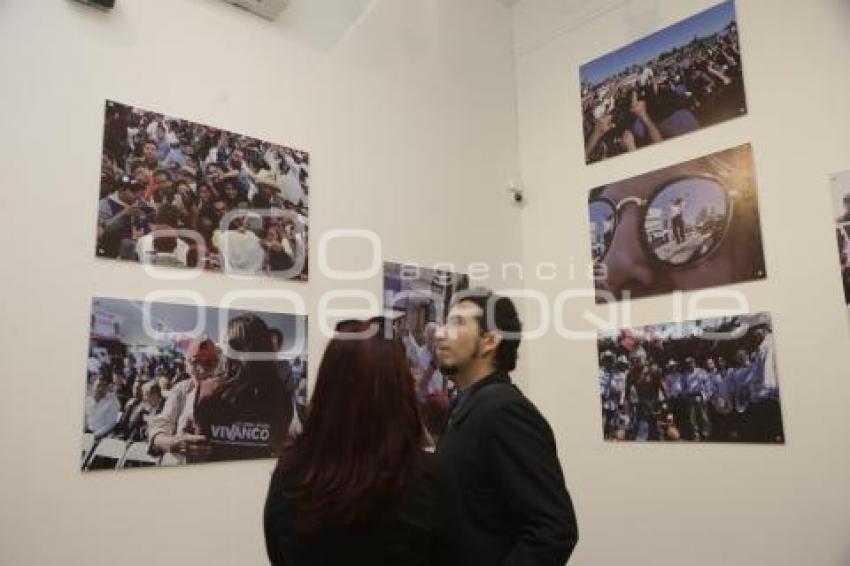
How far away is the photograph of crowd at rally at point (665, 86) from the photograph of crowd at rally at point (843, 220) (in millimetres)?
486

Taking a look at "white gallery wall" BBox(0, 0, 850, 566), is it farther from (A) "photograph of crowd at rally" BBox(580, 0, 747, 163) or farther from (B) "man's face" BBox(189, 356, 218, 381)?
(B) "man's face" BBox(189, 356, 218, 381)

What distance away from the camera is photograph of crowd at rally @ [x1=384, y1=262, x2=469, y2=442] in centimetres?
283

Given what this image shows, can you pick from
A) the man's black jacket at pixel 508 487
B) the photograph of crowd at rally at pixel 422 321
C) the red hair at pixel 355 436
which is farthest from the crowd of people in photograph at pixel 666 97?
the red hair at pixel 355 436

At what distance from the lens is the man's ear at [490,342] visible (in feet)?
5.98

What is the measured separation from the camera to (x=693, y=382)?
272 centimetres

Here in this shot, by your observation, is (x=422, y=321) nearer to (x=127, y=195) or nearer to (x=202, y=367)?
(x=202, y=367)

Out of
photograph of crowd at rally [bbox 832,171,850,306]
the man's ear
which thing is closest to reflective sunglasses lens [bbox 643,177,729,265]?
photograph of crowd at rally [bbox 832,171,850,306]

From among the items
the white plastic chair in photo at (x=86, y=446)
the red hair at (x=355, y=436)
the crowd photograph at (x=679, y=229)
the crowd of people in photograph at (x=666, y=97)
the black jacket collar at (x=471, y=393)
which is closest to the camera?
the red hair at (x=355, y=436)

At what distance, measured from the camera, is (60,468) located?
190cm

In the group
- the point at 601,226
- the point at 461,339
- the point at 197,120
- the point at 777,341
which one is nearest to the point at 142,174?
the point at 197,120

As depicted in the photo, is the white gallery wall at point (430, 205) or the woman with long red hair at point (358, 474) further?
the white gallery wall at point (430, 205)

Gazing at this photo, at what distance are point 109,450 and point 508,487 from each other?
123 cm

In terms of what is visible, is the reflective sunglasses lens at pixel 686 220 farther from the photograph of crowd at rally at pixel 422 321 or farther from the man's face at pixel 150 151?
the man's face at pixel 150 151

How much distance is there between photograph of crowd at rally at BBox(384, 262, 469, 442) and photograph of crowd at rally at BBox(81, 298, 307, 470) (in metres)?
0.49
